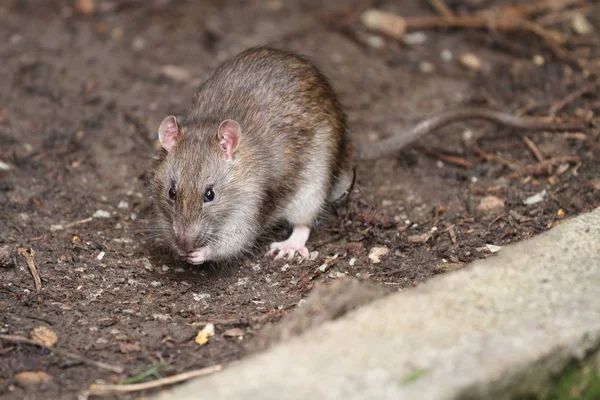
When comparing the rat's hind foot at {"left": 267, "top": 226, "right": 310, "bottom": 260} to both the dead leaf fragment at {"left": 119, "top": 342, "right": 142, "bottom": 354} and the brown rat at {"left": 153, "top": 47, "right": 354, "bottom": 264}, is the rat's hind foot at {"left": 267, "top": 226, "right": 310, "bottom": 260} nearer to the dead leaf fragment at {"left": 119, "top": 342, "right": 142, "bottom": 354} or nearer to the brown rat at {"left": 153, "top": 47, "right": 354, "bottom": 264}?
the brown rat at {"left": 153, "top": 47, "right": 354, "bottom": 264}

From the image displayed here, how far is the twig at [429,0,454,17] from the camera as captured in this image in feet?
30.9

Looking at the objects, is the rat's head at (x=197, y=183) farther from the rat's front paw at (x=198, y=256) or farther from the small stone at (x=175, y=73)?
the small stone at (x=175, y=73)

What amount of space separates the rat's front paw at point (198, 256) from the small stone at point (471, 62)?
4.23 m

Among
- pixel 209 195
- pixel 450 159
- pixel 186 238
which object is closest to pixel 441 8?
pixel 450 159

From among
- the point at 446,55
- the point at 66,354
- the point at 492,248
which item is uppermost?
the point at 66,354

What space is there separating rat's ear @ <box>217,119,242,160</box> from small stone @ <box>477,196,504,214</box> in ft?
6.61

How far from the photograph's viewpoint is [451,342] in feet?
12.7

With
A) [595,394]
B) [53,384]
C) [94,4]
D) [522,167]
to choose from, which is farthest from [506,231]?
[94,4]

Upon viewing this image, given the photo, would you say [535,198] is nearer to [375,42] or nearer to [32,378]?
[375,42]

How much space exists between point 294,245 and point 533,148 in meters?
2.42

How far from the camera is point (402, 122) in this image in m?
7.77

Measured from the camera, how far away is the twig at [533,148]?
6.93m

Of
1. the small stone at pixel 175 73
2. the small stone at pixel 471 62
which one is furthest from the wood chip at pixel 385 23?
the small stone at pixel 175 73

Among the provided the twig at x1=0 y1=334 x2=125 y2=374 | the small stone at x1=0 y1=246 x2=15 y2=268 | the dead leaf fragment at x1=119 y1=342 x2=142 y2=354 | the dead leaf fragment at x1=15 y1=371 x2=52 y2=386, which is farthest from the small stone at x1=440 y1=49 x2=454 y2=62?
the dead leaf fragment at x1=15 y1=371 x2=52 y2=386
